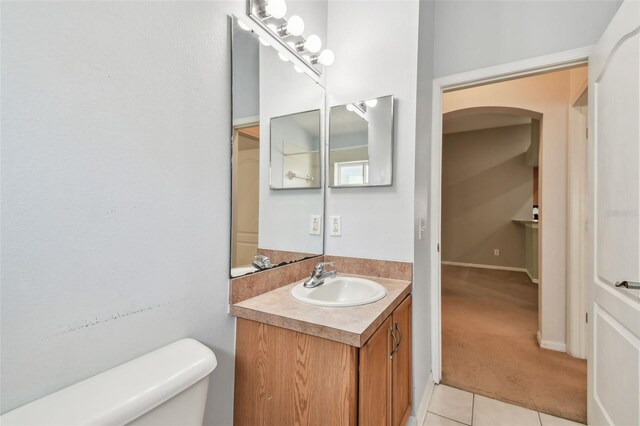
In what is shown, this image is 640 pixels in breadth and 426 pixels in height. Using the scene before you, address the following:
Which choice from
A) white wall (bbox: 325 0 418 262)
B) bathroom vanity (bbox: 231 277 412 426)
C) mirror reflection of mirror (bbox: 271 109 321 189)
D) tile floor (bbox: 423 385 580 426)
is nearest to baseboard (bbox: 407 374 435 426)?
tile floor (bbox: 423 385 580 426)

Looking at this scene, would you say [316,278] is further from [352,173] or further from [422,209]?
[422,209]

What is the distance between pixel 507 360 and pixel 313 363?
6.80 ft

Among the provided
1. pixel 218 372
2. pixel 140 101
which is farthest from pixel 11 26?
pixel 218 372

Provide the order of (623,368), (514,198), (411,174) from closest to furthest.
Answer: (623,368) < (411,174) < (514,198)

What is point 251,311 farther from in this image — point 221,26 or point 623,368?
point 623,368

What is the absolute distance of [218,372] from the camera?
1.03 metres

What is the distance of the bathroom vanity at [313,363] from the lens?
0.90 meters

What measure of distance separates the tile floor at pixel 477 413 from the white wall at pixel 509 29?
2.14 metres

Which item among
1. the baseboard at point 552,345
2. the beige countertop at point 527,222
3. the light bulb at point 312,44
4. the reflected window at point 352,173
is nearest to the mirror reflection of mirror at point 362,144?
the reflected window at point 352,173

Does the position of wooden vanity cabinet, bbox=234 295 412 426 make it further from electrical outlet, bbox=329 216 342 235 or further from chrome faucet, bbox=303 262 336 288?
electrical outlet, bbox=329 216 342 235

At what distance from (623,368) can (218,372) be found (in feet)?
5.41

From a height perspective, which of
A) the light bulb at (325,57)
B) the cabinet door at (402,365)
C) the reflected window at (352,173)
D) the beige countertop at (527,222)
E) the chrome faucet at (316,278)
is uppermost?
the light bulb at (325,57)

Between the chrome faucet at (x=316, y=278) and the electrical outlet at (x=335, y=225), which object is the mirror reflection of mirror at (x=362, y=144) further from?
the chrome faucet at (x=316, y=278)

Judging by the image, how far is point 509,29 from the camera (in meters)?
1.79
